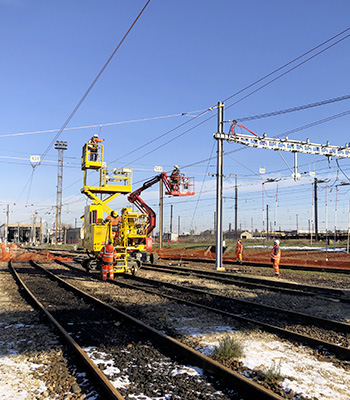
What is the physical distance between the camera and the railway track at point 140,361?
14.3 ft

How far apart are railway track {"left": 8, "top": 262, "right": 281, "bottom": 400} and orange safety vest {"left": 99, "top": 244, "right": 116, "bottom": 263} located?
4980mm

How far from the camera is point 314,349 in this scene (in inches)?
239

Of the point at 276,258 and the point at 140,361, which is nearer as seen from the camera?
the point at 140,361

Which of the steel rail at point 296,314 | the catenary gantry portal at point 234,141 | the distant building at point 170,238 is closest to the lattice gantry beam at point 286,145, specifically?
the catenary gantry portal at point 234,141

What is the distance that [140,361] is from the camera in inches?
213

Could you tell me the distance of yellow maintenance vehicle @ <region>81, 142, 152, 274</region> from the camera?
621 inches

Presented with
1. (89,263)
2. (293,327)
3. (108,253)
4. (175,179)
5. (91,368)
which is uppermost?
(175,179)

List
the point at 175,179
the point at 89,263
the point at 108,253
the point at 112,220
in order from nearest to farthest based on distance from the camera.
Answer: the point at 108,253
the point at 112,220
the point at 89,263
the point at 175,179

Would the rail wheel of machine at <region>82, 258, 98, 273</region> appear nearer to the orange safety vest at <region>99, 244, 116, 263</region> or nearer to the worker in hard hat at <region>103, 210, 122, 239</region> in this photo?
the worker in hard hat at <region>103, 210, 122, 239</region>

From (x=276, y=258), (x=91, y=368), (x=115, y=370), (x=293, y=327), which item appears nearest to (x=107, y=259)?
(x=276, y=258)

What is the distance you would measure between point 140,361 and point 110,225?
10.8 metres

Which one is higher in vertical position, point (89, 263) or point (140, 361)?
point (89, 263)

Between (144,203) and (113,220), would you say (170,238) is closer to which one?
(144,203)

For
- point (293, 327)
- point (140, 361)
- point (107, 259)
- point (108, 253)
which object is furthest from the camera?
point (107, 259)
